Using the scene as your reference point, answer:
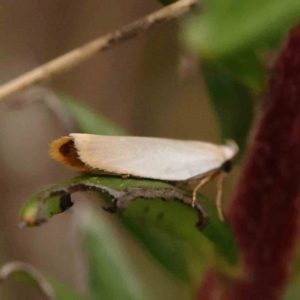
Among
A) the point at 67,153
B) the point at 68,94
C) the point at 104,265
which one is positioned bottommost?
the point at 104,265

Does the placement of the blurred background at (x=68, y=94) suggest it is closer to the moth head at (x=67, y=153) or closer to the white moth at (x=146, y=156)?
the white moth at (x=146, y=156)

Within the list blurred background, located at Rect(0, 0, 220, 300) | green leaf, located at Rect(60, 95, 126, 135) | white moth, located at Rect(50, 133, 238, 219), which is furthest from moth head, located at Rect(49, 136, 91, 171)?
blurred background, located at Rect(0, 0, 220, 300)

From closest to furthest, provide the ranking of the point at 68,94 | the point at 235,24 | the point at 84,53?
the point at 235,24
the point at 84,53
the point at 68,94

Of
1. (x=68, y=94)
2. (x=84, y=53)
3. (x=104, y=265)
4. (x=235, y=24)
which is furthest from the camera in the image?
(x=68, y=94)

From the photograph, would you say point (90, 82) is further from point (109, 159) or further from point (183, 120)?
point (109, 159)

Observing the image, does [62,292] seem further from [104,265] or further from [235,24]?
[235,24]

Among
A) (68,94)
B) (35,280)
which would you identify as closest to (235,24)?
(35,280)

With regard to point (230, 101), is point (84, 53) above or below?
above

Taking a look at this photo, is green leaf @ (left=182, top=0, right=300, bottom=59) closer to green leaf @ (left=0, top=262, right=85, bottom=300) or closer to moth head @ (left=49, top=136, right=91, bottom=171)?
moth head @ (left=49, top=136, right=91, bottom=171)
